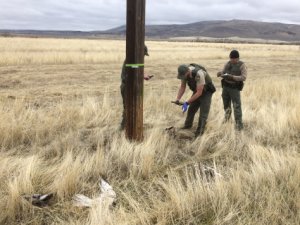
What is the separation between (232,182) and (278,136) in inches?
104

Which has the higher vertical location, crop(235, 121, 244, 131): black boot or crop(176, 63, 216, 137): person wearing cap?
crop(176, 63, 216, 137): person wearing cap

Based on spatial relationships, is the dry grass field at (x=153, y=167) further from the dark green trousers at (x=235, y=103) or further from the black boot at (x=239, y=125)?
the dark green trousers at (x=235, y=103)

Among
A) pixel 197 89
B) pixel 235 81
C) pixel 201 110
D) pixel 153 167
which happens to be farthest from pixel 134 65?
pixel 235 81

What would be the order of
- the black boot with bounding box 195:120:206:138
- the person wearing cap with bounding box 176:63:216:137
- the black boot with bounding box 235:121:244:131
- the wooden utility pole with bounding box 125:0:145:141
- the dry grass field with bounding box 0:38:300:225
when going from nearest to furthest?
the dry grass field with bounding box 0:38:300:225 → the wooden utility pole with bounding box 125:0:145:141 → the person wearing cap with bounding box 176:63:216:137 → the black boot with bounding box 195:120:206:138 → the black boot with bounding box 235:121:244:131

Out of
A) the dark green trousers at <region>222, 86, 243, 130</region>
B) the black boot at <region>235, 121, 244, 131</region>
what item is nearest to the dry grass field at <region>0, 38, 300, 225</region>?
the black boot at <region>235, 121, 244, 131</region>

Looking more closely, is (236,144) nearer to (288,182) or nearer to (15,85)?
(288,182)

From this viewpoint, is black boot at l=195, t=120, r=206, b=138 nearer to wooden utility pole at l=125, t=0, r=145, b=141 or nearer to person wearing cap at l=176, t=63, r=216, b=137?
person wearing cap at l=176, t=63, r=216, b=137

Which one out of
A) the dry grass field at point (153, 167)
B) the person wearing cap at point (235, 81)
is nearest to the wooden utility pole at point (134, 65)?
the dry grass field at point (153, 167)

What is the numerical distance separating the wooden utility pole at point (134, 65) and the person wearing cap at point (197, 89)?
782 mm

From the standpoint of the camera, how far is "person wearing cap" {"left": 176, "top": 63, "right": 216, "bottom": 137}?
255 inches

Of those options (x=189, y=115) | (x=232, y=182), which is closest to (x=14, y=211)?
(x=232, y=182)

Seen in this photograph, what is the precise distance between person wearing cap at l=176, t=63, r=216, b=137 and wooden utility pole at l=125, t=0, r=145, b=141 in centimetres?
78

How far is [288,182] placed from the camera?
4.52 meters

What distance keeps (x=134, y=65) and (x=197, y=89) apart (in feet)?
4.07
